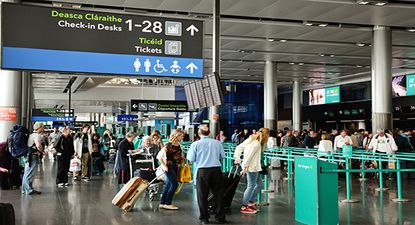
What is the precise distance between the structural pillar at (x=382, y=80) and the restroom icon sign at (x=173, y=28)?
11.0m

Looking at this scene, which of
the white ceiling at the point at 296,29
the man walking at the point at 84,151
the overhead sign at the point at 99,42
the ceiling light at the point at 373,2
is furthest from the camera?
the man walking at the point at 84,151

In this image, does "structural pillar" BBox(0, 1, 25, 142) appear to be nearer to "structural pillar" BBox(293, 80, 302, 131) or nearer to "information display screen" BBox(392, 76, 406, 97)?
"information display screen" BBox(392, 76, 406, 97)

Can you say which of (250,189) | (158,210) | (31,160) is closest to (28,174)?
(31,160)

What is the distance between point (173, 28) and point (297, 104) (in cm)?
2910

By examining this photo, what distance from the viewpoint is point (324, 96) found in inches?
1510

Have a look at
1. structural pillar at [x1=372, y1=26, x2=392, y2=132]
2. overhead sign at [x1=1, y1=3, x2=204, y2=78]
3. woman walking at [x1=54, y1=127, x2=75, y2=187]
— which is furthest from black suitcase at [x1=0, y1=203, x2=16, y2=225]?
structural pillar at [x1=372, y1=26, x2=392, y2=132]

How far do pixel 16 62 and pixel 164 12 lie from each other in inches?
333

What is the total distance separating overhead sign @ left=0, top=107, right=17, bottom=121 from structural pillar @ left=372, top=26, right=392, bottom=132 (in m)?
12.3

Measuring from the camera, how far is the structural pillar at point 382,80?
697 inches

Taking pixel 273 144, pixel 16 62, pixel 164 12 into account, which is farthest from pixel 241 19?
pixel 16 62

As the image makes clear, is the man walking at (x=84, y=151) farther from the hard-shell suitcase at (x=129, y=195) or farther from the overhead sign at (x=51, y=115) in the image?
the overhead sign at (x=51, y=115)

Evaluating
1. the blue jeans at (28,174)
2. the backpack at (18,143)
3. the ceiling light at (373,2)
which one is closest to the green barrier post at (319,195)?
the blue jeans at (28,174)

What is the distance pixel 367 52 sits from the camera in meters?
23.3

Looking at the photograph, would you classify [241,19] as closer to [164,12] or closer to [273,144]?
[164,12]
